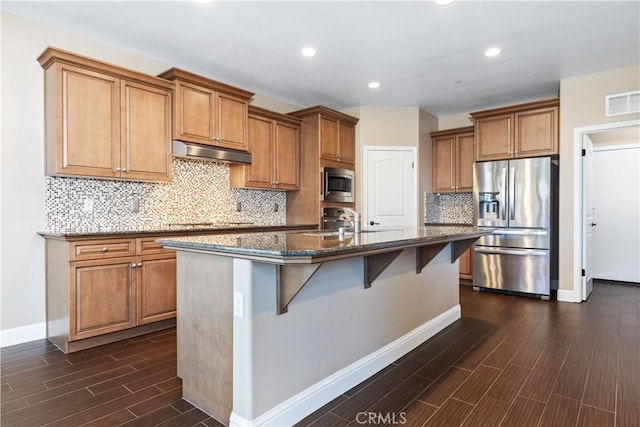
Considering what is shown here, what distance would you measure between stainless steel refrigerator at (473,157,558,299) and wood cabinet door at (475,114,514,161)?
169mm

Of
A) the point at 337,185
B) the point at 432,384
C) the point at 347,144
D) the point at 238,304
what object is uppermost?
the point at 347,144

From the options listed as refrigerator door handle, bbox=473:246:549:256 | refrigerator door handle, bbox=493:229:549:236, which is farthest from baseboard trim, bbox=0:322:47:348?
refrigerator door handle, bbox=493:229:549:236

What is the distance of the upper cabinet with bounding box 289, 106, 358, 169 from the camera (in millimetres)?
4855

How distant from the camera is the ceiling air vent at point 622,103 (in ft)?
12.8

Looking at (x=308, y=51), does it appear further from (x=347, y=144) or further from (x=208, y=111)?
(x=347, y=144)

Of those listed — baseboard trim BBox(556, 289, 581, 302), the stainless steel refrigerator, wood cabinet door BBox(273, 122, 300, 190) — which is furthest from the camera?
wood cabinet door BBox(273, 122, 300, 190)

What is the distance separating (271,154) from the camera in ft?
15.4

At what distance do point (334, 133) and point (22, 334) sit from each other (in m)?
3.96

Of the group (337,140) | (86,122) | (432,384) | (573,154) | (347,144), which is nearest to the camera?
(432,384)

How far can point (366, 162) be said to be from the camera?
5.38 meters

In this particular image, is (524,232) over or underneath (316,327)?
over

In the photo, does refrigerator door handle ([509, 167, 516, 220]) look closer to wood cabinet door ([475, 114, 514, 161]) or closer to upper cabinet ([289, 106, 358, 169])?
wood cabinet door ([475, 114, 514, 161])

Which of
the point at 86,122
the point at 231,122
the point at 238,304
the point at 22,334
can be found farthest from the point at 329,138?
the point at 22,334

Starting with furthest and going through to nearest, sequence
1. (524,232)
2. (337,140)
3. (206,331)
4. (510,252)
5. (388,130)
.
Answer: (388,130) < (337,140) < (510,252) < (524,232) < (206,331)
